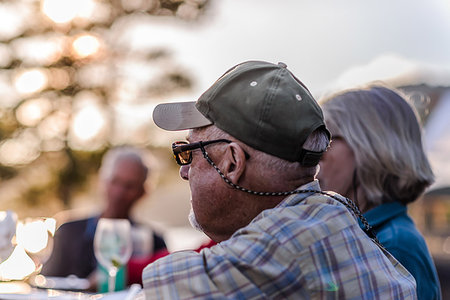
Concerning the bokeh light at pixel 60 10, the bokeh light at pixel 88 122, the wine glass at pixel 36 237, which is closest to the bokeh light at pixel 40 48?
the bokeh light at pixel 60 10

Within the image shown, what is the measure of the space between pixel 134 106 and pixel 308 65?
274 inches

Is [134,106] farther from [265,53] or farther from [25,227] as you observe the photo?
[25,227]

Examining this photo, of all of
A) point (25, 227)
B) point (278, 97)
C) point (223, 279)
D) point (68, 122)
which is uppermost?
point (278, 97)

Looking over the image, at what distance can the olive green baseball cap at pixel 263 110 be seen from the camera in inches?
47.7

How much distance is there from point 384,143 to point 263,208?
3.24 feet

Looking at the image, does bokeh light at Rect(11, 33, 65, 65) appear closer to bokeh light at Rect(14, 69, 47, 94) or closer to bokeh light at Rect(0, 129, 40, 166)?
bokeh light at Rect(14, 69, 47, 94)

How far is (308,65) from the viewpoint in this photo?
4.00 m

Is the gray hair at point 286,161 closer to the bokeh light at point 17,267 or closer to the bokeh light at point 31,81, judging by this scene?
the bokeh light at point 17,267

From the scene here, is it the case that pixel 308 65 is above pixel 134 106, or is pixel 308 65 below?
above

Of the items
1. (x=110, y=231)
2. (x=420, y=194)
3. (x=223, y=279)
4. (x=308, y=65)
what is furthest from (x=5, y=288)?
(x=308, y=65)

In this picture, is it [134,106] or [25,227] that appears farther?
[134,106]

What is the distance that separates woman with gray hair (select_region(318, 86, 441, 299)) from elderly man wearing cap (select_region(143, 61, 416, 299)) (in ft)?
2.43

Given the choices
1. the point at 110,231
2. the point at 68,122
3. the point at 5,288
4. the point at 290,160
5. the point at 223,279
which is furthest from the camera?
the point at 68,122

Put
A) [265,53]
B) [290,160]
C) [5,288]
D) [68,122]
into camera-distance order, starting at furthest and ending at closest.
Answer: [68,122], [265,53], [5,288], [290,160]
